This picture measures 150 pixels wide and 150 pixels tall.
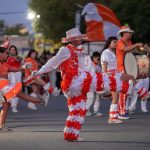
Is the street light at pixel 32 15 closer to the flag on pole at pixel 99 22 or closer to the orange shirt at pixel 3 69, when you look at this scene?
the flag on pole at pixel 99 22

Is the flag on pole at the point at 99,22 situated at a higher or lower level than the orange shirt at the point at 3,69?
higher

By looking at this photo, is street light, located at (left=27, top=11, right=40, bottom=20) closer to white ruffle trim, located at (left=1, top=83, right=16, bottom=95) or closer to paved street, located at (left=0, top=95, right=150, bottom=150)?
paved street, located at (left=0, top=95, right=150, bottom=150)

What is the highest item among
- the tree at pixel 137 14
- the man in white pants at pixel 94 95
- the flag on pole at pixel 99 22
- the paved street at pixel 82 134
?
the tree at pixel 137 14

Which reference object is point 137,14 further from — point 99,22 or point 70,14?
point 99,22

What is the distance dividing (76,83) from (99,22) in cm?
1766

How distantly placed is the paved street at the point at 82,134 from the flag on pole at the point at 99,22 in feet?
35.8

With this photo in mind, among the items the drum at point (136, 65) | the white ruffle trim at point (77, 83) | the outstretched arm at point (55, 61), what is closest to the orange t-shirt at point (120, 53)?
the drum at point (136, 65)

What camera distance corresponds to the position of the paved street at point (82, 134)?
35.9ft

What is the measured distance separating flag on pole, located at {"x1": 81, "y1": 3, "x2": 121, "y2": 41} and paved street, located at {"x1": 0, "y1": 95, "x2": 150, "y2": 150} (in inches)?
430

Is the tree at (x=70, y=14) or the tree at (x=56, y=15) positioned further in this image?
the tree at (x=56, y=15)

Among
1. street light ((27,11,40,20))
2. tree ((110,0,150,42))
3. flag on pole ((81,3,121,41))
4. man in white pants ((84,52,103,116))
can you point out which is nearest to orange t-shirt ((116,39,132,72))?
man in white pants ((84,52,103,116))

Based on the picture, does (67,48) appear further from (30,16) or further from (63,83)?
(30,16)

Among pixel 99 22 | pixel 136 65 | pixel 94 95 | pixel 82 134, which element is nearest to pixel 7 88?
pixel 82 134

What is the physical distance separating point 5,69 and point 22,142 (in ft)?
6.62
